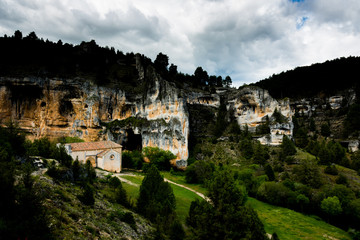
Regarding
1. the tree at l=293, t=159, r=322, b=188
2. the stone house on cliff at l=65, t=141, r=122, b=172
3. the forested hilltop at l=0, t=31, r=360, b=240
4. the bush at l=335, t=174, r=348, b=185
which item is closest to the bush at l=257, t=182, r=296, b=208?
the forested hilltop at l=0, t=31, r=360, b=240

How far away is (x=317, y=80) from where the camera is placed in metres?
88.4

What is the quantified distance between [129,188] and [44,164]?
39.7 ft

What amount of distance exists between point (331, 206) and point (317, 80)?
7441cm

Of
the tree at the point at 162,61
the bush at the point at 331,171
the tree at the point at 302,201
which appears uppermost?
the tree at the point at 162,61

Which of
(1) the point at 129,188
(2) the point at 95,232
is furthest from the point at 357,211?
(2) the point at 95,232

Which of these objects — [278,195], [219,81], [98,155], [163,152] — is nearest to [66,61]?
[98,155]

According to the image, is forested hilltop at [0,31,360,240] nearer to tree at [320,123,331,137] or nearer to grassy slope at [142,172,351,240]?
grassy slope at [142,172,351,240]

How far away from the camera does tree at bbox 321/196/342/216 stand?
29.5 m

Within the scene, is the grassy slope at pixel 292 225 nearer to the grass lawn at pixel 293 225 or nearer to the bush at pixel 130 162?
the grass lawn at pixel 293 225

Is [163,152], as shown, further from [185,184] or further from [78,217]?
[78,217]

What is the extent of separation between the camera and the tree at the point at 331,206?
29538 mm

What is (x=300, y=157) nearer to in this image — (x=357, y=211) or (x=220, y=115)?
(x=357, y=211)

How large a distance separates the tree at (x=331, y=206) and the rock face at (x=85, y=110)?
91.9 feet

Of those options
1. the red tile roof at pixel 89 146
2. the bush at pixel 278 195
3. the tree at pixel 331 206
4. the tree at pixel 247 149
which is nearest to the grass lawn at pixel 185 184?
the bush at pixel 278 195
